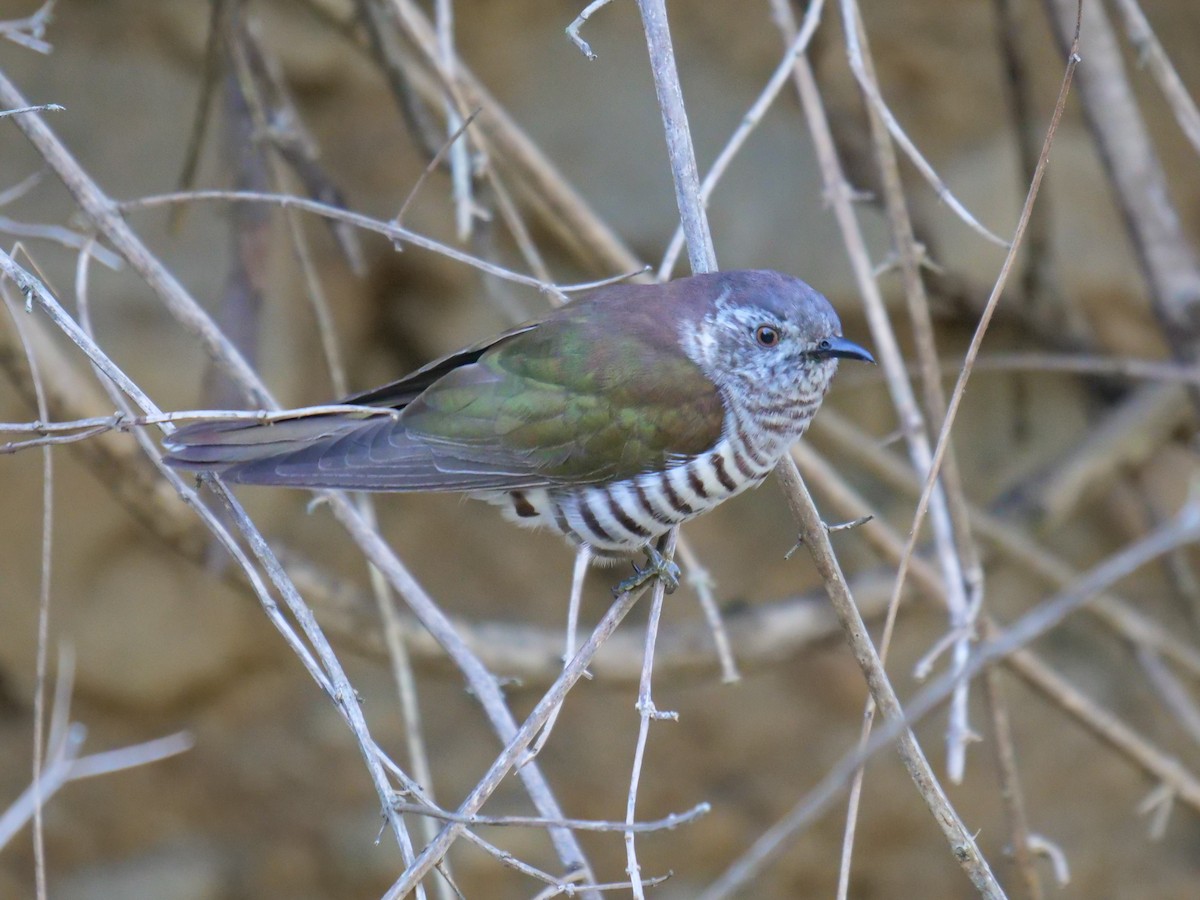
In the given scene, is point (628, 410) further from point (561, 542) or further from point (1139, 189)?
point (561, 542)

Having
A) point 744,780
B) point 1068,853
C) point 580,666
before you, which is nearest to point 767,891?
point 744,780

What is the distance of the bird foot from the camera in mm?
2414

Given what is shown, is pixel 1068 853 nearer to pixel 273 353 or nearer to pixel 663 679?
pixel 663 679

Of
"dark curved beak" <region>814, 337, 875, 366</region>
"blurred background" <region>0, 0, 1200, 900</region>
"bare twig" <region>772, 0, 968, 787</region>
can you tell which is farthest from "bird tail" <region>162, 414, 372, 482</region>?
"bare twig" <region>772, 0, 968, 787</region>

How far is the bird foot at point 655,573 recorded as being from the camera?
241 cm

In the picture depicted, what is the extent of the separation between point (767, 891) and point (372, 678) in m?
1.67

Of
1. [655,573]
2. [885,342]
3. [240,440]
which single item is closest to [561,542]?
[655,573]

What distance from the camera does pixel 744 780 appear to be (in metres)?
4.50

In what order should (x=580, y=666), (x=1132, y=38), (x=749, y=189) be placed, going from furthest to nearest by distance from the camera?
(x=749, y=189) → (x=1132, y=38) → (x=580, y=666)

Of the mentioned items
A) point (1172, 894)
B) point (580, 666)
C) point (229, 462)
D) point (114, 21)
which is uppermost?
point (114, 21)

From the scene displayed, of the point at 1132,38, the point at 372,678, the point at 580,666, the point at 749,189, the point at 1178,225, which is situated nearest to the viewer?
the point at 580,666

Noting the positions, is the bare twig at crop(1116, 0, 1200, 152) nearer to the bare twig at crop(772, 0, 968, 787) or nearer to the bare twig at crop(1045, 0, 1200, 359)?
the bare twig at crop(1045, 0, 1200, 359)

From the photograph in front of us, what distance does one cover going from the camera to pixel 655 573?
97.8 inches

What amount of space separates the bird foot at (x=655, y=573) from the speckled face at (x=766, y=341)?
349 millimetres
